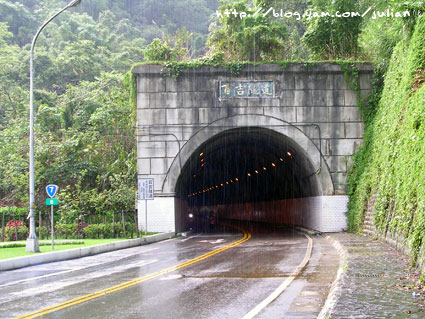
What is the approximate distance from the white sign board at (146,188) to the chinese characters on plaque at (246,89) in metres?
5.77

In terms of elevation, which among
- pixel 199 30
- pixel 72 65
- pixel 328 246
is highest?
pixel 199 30

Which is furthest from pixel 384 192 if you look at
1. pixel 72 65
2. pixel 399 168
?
pixel 72 65

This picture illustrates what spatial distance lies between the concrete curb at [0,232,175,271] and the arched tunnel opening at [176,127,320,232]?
5833 mm

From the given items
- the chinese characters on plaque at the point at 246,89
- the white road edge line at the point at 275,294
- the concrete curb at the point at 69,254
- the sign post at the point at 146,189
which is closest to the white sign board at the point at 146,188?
the sign post at the point at 146,189

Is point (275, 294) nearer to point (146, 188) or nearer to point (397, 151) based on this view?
point (397, 151)

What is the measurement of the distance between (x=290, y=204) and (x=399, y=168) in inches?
812

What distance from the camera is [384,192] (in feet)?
57.7

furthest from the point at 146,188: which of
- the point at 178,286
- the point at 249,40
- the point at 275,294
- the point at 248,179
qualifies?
the point at 248,179

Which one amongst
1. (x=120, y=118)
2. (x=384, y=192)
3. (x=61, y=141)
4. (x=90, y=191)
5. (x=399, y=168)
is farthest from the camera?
(x=120, y=118)

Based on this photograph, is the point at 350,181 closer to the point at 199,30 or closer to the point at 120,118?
the point at 120,118

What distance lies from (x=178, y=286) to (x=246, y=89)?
1764 centimetres

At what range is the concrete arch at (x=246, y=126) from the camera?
25.5 meters

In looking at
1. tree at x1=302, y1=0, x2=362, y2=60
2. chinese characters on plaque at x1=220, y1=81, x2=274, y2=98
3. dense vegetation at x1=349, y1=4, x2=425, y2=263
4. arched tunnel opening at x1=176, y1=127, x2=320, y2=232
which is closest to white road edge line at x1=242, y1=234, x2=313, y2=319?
dense vegetation at x1=349, y1=4, x2=425, y2=263

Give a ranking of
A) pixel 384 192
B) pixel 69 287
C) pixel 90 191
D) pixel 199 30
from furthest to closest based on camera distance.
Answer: pixel 199 30, pixel 90 191, pixel 384 192, pixel 69 287
